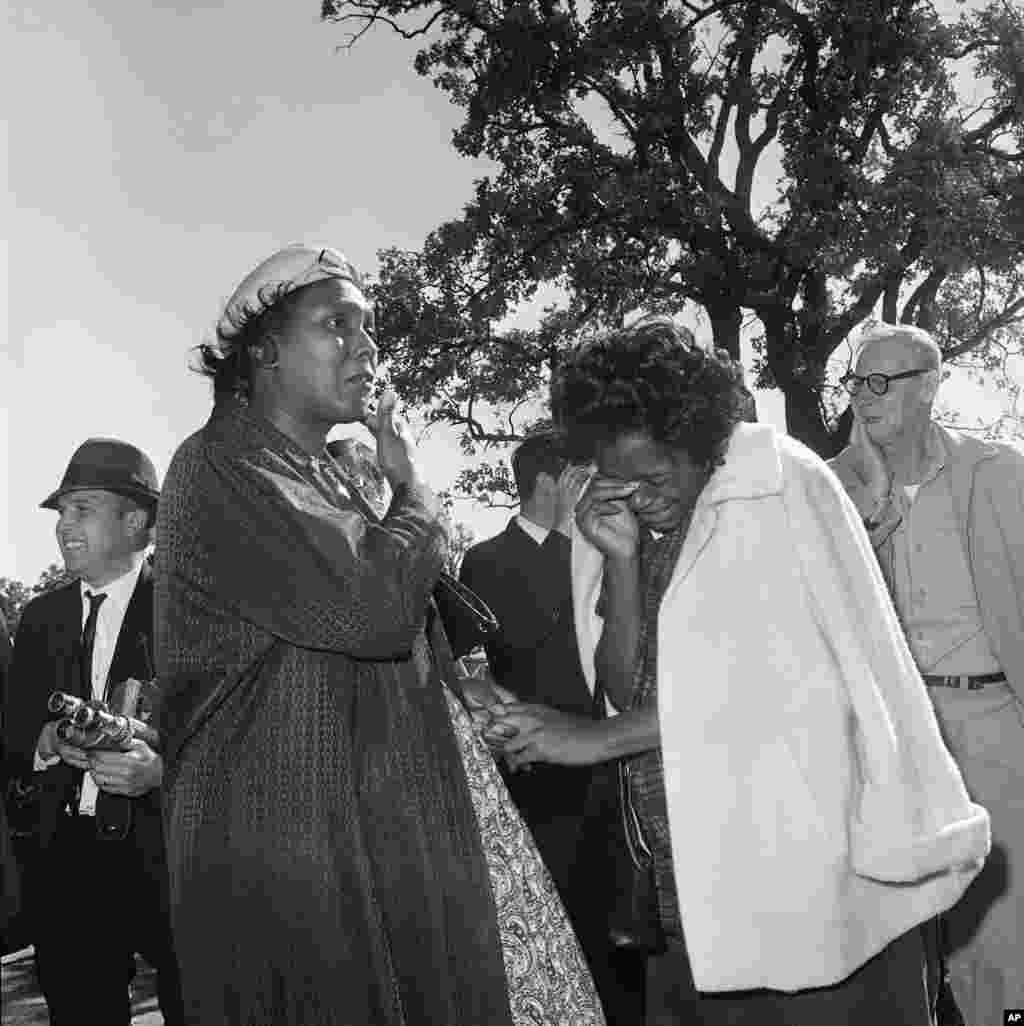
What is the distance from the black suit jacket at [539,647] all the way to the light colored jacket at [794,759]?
251 centimetres

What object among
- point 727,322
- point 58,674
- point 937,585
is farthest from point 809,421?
point 58,674

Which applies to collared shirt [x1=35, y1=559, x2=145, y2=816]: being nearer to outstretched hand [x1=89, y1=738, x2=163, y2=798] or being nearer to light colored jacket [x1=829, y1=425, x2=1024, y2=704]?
outstretched hand [x1=89, y1=738, x2=163, y2=798]

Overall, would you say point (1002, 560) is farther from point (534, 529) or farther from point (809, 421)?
point (809, 421)

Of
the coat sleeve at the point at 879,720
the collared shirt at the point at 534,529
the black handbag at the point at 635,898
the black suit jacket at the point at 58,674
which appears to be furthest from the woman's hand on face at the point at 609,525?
the collared shirt at the point at 534,529

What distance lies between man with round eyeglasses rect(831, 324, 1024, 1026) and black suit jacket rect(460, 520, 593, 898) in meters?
1.25

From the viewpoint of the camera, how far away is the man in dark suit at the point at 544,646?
468 cm

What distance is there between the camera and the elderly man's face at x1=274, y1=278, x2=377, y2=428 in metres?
2.73

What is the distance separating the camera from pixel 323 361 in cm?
273

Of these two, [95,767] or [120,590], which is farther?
[120,590]

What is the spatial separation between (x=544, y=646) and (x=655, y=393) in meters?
2.81

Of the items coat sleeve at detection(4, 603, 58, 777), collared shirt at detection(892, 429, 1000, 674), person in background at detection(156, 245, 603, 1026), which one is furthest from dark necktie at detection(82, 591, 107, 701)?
collared shirt at detection(892, 429, 1000, 674)

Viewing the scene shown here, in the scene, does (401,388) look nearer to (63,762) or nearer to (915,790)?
(63,762)

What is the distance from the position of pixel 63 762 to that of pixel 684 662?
7.73 ft

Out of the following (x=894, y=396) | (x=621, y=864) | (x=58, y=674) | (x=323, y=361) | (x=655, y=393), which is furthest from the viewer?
(x=894, y=396)
